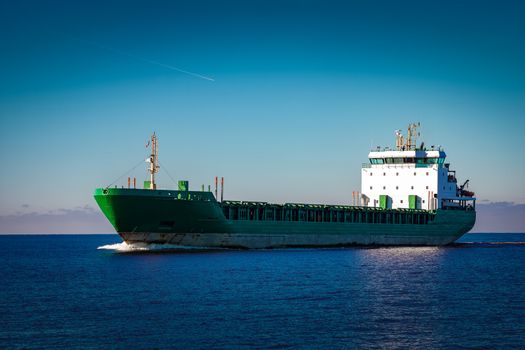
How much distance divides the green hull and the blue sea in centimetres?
554

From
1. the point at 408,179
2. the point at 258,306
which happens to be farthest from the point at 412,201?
the point at 258,306

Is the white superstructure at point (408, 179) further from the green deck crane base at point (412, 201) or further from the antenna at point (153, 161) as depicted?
the antenna at point (153, 161)

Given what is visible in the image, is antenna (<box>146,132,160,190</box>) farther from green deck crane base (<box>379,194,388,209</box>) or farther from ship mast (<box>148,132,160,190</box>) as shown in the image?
green deck crane base (<box>379,194,388,209</box>)

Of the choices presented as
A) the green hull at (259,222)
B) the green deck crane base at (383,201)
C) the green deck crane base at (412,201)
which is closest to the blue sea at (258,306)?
the green hull at (259,222)

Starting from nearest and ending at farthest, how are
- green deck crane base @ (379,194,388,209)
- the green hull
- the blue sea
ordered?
the blue sea
the green hull
green deck crane base @ (379,194,388,209)

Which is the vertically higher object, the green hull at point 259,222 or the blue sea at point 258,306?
the green hull at point 259,222

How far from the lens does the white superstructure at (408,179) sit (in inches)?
3322

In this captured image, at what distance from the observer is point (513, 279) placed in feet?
154

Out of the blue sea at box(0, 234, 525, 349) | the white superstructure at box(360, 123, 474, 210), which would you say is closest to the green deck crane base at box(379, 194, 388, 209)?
the white superstructure at box(360, 123, 474, 210)

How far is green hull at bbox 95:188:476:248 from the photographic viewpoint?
57.8m

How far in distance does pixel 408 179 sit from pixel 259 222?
25623 mm

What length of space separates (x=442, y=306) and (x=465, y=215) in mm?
57695

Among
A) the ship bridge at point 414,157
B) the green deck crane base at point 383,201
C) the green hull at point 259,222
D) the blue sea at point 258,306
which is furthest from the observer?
Answer: the green deck crane base at point 383,201

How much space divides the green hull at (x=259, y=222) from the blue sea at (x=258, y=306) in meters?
5.54
